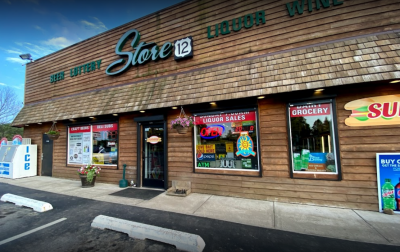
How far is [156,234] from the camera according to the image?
3012 millimetres

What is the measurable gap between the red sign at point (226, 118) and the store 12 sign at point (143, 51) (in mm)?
2273

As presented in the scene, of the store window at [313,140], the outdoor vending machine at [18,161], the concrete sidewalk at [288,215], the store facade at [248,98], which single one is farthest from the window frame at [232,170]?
the outdoor vending machine at [18,161]

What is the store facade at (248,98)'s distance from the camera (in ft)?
13.8

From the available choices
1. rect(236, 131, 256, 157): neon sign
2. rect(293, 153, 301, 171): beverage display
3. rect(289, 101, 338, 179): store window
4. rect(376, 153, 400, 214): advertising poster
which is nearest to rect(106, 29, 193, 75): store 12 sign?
rect(236, 131, 256, 157): neon sign

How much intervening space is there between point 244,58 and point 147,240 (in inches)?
205

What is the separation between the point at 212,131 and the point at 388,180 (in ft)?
14.3

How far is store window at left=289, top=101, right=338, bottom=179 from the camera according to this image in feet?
14.8

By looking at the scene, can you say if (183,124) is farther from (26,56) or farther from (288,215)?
(26,56)

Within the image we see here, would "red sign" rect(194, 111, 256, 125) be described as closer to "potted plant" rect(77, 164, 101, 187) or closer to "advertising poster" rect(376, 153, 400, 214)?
"advertising poster" rect(376, 153, 400, 214)

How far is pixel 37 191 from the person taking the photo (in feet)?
20.7

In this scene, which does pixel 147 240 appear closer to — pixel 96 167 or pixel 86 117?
pixel 96 167

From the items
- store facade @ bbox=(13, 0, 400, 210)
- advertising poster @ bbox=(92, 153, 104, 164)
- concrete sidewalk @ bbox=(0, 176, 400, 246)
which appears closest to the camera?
concrete sidewalk @ bbox=(0, 176, 400, 246)

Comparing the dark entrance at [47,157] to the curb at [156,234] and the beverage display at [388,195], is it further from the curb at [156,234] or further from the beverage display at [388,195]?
the beverage display at [388,195]

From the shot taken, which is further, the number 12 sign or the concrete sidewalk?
the number 12 sign
